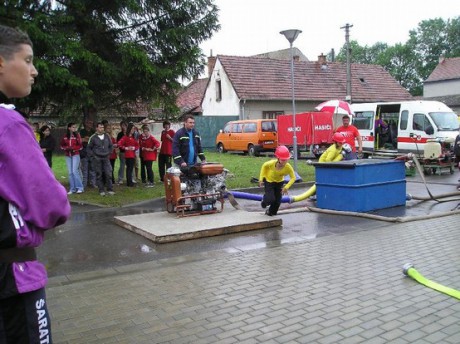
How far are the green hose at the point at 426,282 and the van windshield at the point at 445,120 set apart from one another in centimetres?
1464

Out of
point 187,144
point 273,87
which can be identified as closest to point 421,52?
point 273,87

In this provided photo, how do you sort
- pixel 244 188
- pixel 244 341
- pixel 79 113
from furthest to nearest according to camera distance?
pixel 79 113, pixel 244 188, pixel 244 341

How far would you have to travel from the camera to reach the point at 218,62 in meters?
36.0

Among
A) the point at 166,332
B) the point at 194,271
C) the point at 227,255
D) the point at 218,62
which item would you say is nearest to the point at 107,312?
the point at 166,332

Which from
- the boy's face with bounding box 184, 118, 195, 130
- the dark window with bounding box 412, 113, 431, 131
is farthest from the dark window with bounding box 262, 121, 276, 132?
the boy's face with bounding box 184, 118, 195, 130

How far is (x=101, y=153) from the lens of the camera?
12062 mm

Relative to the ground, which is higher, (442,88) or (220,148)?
(442,88)

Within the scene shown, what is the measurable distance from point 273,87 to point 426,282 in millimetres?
30519

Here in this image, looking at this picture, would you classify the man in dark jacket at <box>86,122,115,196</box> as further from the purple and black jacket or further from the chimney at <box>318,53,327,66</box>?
the chimney at <box>318,53,327,66</box>

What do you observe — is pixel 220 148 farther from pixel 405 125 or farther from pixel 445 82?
pixel 445 82

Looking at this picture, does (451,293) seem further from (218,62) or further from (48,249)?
(218,62)

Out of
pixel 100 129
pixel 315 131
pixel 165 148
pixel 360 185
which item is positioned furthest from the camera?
pixel 315 131

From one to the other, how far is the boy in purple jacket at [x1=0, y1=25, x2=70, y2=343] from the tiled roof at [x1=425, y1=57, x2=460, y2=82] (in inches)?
2495

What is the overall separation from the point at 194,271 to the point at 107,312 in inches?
59.9
